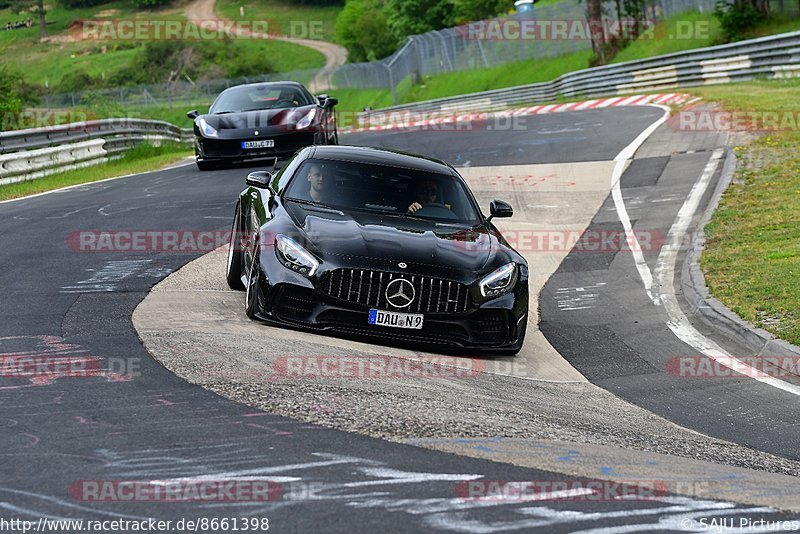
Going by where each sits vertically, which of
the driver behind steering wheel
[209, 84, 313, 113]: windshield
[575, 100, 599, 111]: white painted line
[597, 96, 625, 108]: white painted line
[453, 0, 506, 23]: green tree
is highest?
[453, 0, 506, 23]: green tree

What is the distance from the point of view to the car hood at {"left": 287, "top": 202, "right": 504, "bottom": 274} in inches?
350

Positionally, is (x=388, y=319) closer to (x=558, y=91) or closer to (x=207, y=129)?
(x=207, y=129)

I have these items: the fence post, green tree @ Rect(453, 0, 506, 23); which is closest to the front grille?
the fence post

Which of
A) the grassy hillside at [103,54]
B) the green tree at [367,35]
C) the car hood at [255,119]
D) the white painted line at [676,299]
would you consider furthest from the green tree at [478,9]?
the white painted line at [676,299]

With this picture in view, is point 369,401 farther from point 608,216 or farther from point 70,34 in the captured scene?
point 70,34

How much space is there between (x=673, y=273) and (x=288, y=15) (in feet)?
463

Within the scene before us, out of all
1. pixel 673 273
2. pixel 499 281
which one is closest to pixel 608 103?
pixel 673 273

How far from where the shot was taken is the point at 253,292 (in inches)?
364

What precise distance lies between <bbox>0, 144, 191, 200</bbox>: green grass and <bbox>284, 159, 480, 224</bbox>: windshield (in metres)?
10.7

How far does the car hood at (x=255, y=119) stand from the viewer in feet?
71.2

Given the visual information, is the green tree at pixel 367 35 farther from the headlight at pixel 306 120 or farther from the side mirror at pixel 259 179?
the side mirror at pixel 259 179

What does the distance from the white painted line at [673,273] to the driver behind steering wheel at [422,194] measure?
245 centimetres

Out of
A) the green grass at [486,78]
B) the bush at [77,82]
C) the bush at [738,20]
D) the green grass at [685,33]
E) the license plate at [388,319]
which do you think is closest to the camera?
the license plate at [388,319]

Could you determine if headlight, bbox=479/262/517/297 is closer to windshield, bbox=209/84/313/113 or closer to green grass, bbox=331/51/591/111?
windshield, bbox=209/84/313/113
